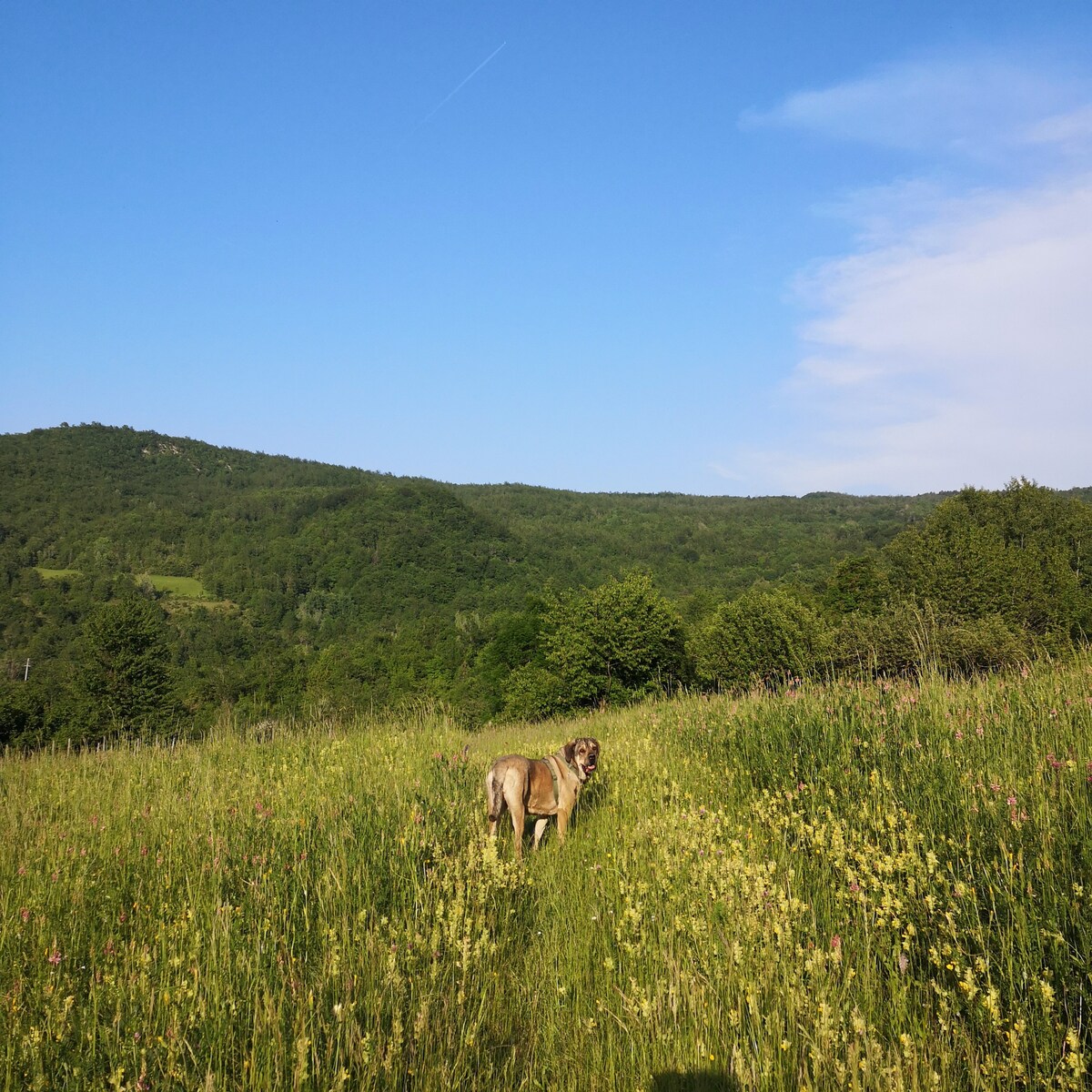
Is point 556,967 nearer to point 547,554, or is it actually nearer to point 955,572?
point 955,572

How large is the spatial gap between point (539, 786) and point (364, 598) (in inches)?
6220

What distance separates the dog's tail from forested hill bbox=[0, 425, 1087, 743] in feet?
18.1

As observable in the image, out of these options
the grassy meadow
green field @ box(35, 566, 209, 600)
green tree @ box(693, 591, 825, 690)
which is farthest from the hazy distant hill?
the grassy meadow

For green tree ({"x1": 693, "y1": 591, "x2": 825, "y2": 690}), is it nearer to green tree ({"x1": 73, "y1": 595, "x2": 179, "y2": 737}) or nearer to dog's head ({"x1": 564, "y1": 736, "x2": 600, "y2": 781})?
green tree ({"x1": 73, "y1": 595, "x2": 179, "y2": 737})

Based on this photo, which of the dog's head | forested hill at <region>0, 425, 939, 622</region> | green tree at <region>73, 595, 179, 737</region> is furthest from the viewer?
forested hill at <region>0, 425, 939, 622</region>

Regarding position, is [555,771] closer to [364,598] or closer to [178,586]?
[364,598]

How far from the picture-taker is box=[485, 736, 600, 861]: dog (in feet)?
18.5

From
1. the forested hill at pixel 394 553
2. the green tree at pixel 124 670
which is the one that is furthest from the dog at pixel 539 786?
the forested hill at pixel 394 553

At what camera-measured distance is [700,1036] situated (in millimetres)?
2787

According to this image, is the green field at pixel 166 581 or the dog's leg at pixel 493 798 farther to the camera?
the green field at pixel 166 581

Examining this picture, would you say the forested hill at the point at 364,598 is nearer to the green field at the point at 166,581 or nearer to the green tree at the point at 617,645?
the green tree at the point at 617,645

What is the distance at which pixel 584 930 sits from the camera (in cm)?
421

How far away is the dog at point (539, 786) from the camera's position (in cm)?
563

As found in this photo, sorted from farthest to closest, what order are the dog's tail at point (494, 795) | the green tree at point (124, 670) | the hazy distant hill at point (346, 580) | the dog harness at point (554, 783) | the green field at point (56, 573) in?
the green field at point (56, 573), the hazy distant hill at point (346, 580), the green tree at point (124, 670), the dog harness at point (554, 783), the dog's tail at point (494, 795)
